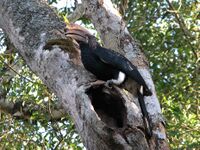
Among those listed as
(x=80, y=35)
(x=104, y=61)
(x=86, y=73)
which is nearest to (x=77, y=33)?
(x=80, y=35)

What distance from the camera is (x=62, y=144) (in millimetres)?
4266

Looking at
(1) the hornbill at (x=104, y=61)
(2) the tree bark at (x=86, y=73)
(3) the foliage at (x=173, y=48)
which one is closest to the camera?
(2) the tree bark at (x=86, y=73)

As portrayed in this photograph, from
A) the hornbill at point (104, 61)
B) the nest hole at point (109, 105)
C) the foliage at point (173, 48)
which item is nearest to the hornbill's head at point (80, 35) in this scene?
the hornbill at point (104, 61)

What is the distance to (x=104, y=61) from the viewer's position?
2.63 m

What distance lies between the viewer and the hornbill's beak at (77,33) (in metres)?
2.36

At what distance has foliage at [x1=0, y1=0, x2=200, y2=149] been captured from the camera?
13.5 feet

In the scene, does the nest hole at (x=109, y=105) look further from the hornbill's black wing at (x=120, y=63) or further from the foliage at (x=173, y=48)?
the foliage at (x=173, y=48)

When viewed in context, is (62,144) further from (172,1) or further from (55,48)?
(55,48)

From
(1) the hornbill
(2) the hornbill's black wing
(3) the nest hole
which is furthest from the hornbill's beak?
(3) the nest hole

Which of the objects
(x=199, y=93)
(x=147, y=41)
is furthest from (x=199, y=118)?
(x=147, y=41)

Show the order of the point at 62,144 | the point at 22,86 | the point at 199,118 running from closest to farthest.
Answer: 1. the point at 199,118
2. the point at 62,144
3. the point at 22,86

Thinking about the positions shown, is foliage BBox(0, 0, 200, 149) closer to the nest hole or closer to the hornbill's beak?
the hornbill's beak

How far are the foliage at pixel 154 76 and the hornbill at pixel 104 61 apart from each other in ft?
4.60

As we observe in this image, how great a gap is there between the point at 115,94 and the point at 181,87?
235cm
